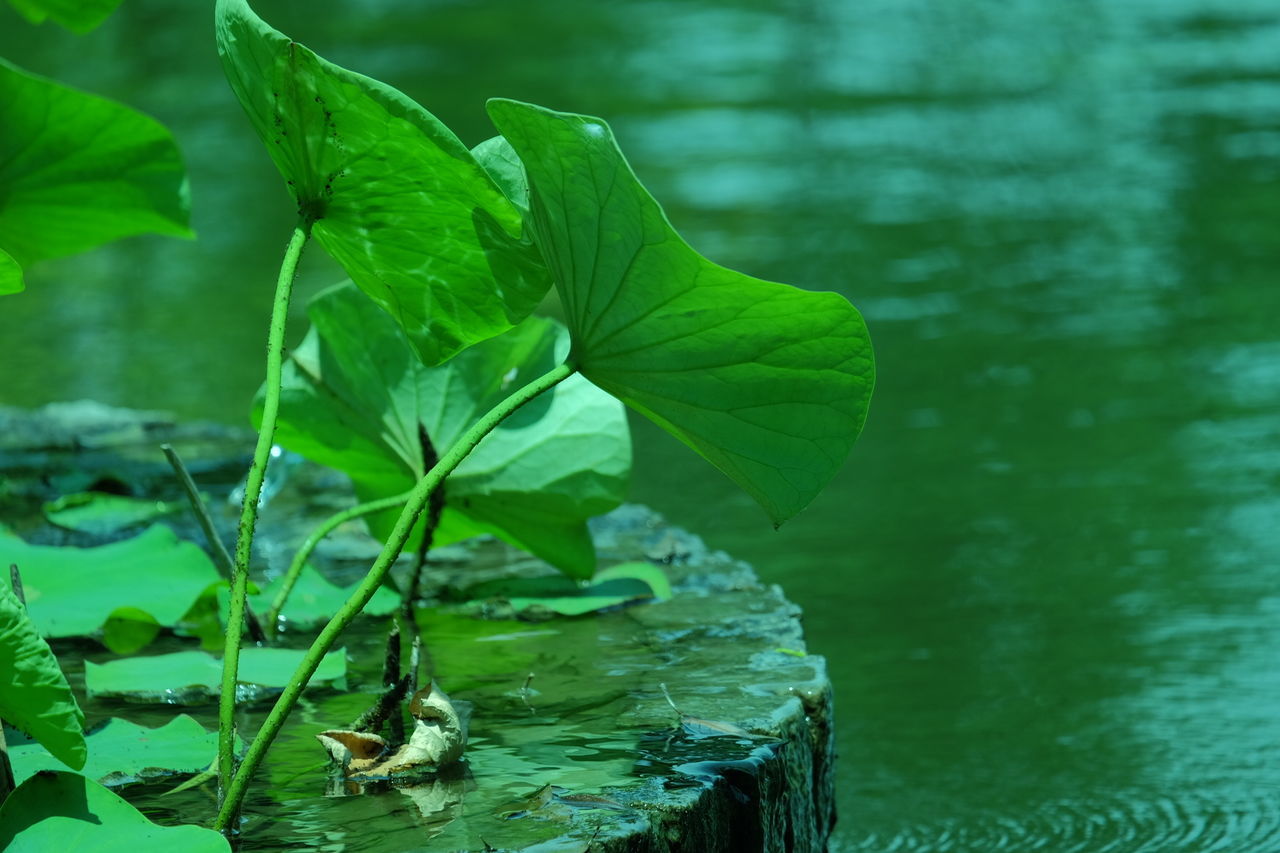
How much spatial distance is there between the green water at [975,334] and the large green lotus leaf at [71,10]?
974mm

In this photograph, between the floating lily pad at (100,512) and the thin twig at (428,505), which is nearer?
the thin twig at (428,505)

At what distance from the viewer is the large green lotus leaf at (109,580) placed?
137cm

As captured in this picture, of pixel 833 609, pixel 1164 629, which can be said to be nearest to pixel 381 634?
pixel 833 609

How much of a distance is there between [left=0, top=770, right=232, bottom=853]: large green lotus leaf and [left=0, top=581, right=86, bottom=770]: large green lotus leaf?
2cm

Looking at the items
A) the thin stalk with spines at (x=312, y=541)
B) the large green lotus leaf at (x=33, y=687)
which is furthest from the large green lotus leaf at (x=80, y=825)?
the thin stalk with spines at (x=312, y=541)

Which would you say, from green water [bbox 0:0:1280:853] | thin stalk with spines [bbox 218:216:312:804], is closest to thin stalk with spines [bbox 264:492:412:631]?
thin stalk with spines [bbox 218:216:312:804]

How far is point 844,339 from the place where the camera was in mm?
972

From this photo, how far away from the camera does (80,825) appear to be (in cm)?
85

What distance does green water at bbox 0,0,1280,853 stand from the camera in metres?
1.65

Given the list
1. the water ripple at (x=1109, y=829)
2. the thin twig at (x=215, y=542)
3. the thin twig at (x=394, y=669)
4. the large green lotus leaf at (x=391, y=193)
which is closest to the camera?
the large green lotus leaf at (x=391, y=193)

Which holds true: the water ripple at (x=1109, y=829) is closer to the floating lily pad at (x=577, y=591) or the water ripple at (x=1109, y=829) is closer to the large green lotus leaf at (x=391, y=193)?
the floating lily pad at (x=577, y=591)

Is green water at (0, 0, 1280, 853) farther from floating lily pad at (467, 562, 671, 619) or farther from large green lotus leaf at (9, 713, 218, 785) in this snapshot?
large green lotus leaf at (9, 713, 218, 785)

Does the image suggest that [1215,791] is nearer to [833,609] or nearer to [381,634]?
[833,609]

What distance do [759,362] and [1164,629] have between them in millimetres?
1088
